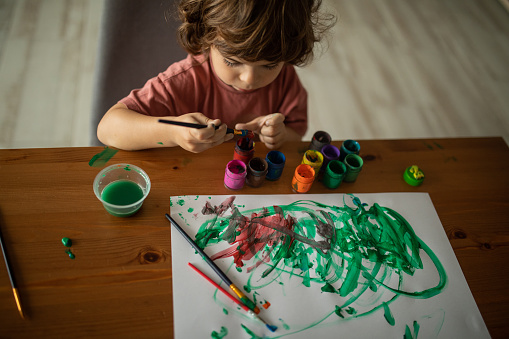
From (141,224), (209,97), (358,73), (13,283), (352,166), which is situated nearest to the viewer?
(13,283)

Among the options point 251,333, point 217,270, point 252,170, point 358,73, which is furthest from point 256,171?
point 358,73

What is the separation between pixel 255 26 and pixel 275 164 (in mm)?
312

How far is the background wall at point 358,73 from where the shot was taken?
1895 mm

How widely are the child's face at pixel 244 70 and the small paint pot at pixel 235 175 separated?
0.20 metres

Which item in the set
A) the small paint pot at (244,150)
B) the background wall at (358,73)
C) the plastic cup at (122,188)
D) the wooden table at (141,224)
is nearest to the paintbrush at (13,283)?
the wooden table at (141,224)

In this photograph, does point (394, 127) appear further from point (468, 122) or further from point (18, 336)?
point (18, 336)

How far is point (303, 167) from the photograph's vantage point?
3.10 ft

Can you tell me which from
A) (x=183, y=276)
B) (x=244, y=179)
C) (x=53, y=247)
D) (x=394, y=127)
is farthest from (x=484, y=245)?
(x=394, y=127)

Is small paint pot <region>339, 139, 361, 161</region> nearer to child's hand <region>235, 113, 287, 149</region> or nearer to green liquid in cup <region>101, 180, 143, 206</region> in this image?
child's hand <region>235, 113, 287, 149</region>

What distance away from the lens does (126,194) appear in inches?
34.2

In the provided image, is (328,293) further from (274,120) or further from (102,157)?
(102,157)

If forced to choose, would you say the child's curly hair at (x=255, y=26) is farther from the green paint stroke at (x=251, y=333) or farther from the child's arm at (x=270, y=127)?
the green paint stroke at (x=251, y=333)

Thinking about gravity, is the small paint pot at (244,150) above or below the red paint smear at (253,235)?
above

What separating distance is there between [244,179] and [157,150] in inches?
9.5
